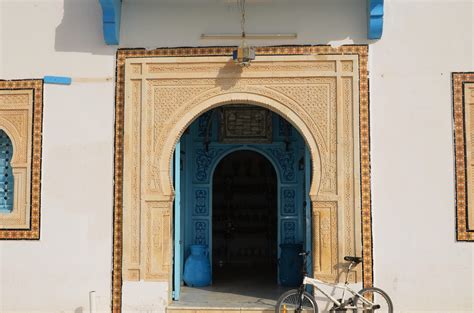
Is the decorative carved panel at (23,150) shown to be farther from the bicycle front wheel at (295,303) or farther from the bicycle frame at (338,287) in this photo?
the bicycle frame at (338,287)

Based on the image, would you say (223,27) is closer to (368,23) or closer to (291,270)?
(368,23)

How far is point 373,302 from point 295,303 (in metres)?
0.74

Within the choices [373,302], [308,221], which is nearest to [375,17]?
[308,221]

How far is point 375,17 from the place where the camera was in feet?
19.7

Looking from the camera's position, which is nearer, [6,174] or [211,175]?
[6,174]

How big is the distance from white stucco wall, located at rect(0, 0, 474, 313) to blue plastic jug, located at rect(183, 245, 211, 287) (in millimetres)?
1325

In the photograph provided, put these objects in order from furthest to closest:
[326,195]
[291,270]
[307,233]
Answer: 1. [291,270]
2. [307,233]
3. [326,195]

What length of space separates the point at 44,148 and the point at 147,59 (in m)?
1.37

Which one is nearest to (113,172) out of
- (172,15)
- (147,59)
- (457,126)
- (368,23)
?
(147,59)

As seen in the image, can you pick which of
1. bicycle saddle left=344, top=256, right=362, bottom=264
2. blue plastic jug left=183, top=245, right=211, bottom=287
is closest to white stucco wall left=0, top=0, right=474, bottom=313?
bicycle saddle left=344, top=256, right=362, bottom=264

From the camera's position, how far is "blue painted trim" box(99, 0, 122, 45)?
19.9ft

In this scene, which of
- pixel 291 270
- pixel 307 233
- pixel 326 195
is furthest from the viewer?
pixel 291 270

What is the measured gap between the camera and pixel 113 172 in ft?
20.3

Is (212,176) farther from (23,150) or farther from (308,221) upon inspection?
(23,150)
